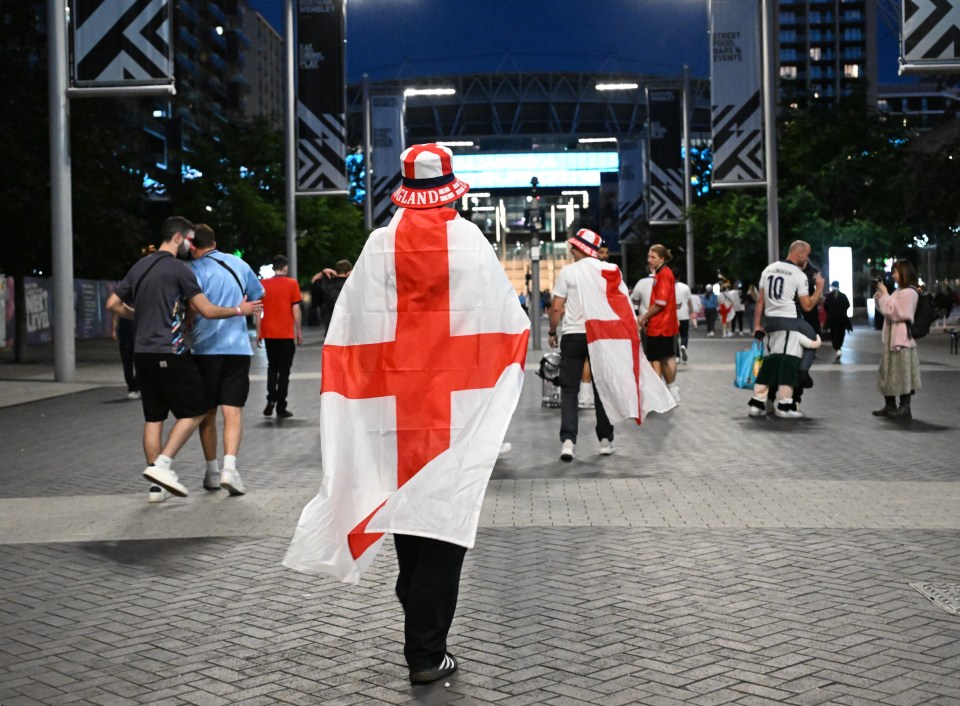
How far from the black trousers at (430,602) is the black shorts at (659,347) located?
12.3 metres

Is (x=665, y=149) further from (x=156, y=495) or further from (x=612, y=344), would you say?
(x=156, y=495)

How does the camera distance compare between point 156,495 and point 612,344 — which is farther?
point 612,344

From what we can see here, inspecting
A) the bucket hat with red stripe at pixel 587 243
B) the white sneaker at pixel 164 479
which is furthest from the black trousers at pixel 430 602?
the bucket hat with red stripe at pixel 587 243

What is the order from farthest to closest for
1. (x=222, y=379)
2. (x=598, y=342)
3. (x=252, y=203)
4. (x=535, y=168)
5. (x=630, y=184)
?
(x=535, y=168)
(x=630, y=184)
(x=252, y=203)
(x=598, y=342)
(x=222, y=379)

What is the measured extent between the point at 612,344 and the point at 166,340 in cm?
385

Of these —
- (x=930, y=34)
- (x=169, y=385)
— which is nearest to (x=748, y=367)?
(x=930, y=34)

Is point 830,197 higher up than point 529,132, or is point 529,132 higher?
point 529,132

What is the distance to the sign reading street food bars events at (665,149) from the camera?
44.0 meters

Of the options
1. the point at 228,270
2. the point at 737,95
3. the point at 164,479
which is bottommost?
the point at 164,479

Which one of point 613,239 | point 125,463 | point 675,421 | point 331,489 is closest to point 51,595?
point 331,489


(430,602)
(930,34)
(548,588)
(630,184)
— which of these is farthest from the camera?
(630,184)

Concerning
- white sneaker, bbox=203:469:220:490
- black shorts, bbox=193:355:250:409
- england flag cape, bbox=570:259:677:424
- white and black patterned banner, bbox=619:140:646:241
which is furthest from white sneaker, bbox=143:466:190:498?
white and black patterned banner, bbox=619:140:646:241

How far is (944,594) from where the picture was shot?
6.23 m

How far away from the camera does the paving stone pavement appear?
4949 millimetres
